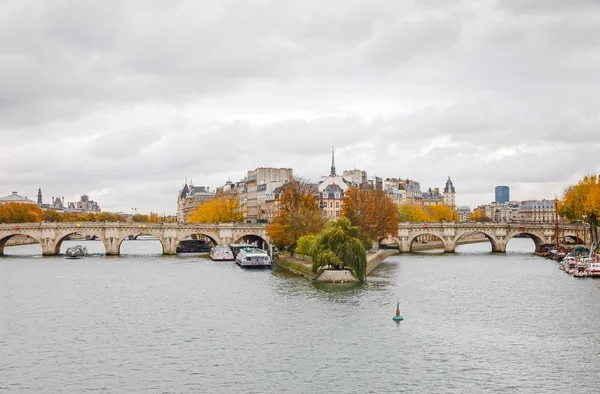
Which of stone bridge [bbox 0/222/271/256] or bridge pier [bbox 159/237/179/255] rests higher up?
stone bridge [bbox 0/222/271/256]

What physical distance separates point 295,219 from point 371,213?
16643mm

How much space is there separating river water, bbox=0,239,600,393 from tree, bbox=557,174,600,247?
25.9 meters

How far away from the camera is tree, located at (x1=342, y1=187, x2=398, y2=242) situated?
10181cm

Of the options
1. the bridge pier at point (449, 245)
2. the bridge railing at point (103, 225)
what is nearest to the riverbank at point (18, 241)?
the bridge railing at point (103, 225)

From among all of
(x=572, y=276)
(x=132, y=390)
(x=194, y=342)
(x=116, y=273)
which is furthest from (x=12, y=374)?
(x=572, y=276)

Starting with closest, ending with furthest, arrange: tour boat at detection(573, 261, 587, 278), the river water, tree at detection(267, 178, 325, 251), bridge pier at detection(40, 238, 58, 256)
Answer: the river water → tour boat at detection(573, 261, 587, 278) → tree at detection(267, 178, 325, 251) → bridge pier at detection(40, 238, 58, 256)

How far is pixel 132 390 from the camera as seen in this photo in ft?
109

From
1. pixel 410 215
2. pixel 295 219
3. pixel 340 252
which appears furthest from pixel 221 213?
pixel 340 252

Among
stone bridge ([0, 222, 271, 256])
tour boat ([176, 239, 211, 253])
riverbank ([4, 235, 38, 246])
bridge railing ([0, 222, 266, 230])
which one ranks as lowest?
tour boat ([176, 239, 211, 253])

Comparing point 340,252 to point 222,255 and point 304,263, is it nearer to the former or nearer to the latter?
point 304,263

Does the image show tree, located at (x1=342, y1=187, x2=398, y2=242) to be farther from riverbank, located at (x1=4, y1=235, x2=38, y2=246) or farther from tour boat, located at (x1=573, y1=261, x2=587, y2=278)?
riverbank, located at (x1=4, y1=235, x2=38, y2=246)

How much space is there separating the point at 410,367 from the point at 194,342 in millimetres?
12019

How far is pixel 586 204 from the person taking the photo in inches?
3954

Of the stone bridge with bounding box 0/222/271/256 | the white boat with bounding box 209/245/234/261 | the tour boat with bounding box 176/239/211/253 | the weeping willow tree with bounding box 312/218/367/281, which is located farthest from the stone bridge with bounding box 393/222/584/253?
the weeping willow tree with bounding box 312/218/367/281
